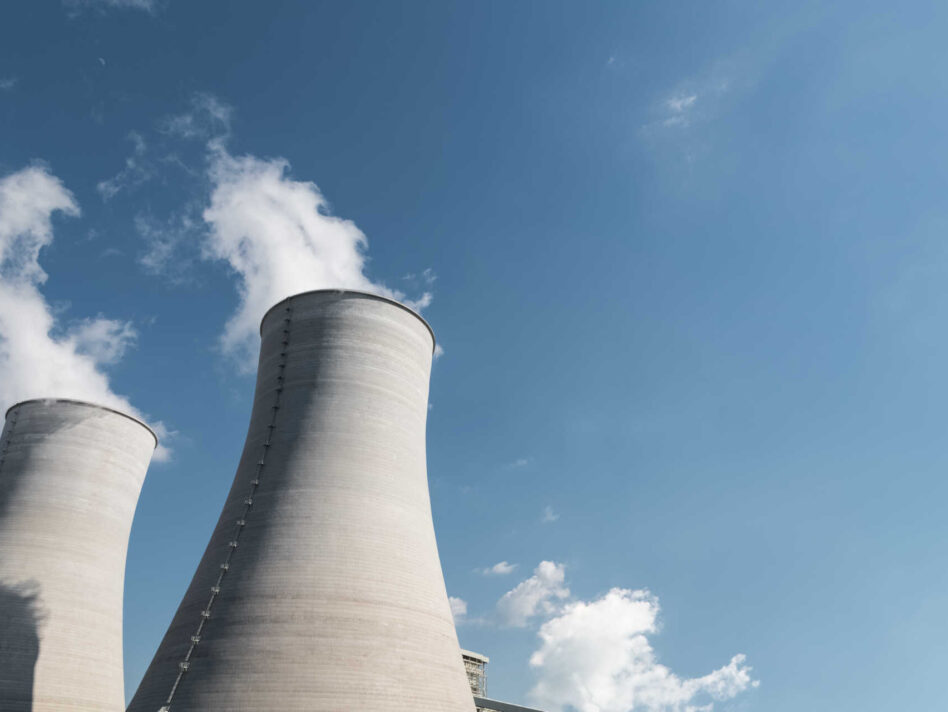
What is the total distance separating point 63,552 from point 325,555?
10047 mm

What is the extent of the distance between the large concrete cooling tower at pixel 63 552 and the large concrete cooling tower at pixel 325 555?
7.42 m

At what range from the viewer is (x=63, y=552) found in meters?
17.6

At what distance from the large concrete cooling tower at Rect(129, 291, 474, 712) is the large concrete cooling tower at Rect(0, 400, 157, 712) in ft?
24.3

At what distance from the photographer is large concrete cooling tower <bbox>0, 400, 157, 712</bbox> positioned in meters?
16.8

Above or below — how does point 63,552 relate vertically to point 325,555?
above

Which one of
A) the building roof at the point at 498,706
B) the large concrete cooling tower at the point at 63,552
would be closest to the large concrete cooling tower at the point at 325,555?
the large concrete cooling tower at the point at 63,552

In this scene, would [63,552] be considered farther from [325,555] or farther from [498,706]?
[498,706]

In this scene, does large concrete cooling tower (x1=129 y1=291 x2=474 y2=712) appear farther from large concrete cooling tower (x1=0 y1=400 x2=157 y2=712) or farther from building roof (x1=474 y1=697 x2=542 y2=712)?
building roof (x1=474 y1=697 x2=542 y2=712)

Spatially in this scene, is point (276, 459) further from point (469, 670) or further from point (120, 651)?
point (469, 670)

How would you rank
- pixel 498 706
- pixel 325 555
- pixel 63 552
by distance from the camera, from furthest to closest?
pixel 498 706
pixel 63 552
pixel 325 555

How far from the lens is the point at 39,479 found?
1808 centimetres

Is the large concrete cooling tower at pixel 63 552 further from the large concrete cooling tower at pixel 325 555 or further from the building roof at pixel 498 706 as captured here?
the building roof at pixel 498 706

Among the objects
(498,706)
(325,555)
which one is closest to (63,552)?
(325,555)

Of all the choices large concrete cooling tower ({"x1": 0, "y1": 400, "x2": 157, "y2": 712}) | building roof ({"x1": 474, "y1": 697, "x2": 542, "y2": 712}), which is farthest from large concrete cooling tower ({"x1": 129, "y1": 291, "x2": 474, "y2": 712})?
building roof ({"x1": 474, "y1": 697, "x2": 542, "y2": 712})
